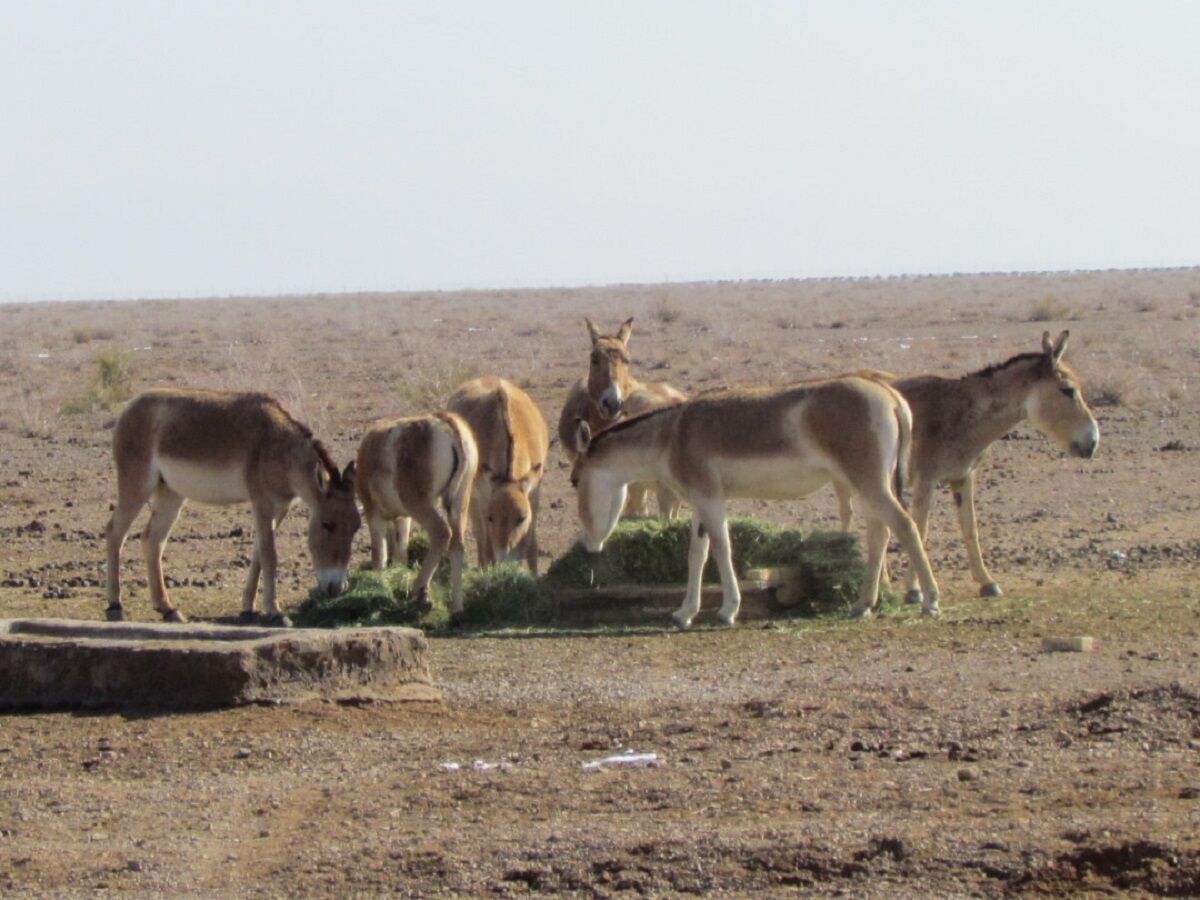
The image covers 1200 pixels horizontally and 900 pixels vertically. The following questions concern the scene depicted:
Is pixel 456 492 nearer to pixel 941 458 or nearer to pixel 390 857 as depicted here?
pixel 941 458

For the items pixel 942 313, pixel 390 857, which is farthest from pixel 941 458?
pixel 942 313

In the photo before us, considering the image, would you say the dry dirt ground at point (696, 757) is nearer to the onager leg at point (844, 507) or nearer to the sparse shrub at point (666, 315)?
the onager leg at point (844, 507)

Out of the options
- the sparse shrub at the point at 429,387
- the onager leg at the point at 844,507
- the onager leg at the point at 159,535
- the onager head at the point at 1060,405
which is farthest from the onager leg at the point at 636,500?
the sparse shrub at the point at 429,387

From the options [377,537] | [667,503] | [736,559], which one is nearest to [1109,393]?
[667,503]

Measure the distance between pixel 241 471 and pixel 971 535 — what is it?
223 inches

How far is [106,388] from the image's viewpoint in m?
32.1

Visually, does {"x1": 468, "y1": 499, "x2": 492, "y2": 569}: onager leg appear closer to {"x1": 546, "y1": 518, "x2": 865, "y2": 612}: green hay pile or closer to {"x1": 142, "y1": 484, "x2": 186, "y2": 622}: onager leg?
{"x1": 546, "y1": 518, "x2": 865, "y2": 612}: green hay pile

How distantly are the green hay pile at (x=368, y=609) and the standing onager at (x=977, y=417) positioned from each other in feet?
12.0

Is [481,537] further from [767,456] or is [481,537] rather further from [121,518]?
[767,456]

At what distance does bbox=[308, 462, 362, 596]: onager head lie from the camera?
13.6 meters

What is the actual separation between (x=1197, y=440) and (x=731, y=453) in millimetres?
13480

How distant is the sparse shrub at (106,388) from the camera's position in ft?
101

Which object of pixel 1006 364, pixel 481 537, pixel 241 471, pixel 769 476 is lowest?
pixel 481 537

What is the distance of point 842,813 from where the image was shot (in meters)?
7.64
